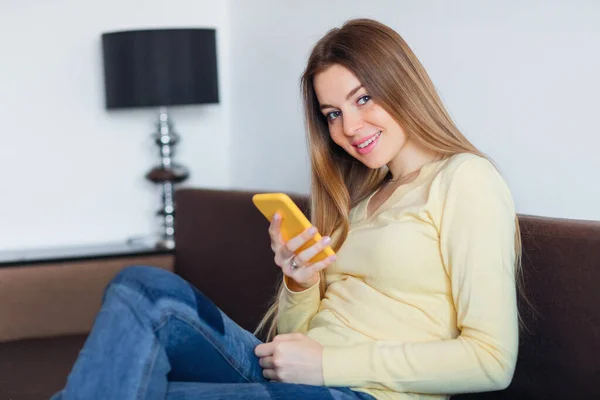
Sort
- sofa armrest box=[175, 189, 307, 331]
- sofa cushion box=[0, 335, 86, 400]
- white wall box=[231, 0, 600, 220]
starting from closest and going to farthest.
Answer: white wall box=[231, 0, 600, 220] < sofa cushion box=[0, 335, 86, 400] < sofa armrest box=[175, 189, 307, 331]

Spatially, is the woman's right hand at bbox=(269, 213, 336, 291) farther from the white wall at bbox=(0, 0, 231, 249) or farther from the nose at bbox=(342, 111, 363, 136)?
the white wall at bbox=(0, 0, 231, 249)

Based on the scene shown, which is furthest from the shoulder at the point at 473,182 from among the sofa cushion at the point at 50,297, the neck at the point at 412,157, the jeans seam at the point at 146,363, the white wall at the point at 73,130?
the white wall at the point at 73,130

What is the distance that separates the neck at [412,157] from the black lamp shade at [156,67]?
1417mm

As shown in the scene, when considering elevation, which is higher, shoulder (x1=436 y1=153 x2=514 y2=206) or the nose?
the nose

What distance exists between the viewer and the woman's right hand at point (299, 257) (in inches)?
60.2

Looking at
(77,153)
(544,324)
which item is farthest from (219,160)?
(544,324)

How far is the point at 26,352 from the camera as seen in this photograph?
2494 mm

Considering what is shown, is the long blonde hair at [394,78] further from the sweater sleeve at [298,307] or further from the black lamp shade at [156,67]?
the black lamp shade at [156,67]

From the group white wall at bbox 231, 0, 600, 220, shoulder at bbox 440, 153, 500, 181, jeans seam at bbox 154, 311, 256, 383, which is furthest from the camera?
white wall at bbox 231, 0, 600, 220

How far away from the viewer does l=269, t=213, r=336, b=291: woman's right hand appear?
5.01ft

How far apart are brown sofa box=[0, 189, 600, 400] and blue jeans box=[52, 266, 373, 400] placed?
0.41 metres

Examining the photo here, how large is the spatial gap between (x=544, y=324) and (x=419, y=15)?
3.44 feet

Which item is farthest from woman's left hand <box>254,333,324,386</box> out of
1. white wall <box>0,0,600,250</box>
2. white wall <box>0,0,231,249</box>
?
white wall <box>0,0,231,249</box>

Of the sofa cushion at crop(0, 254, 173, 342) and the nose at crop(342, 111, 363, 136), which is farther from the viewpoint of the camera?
the sofa cushion at crop(0, 254, 173, 342)
